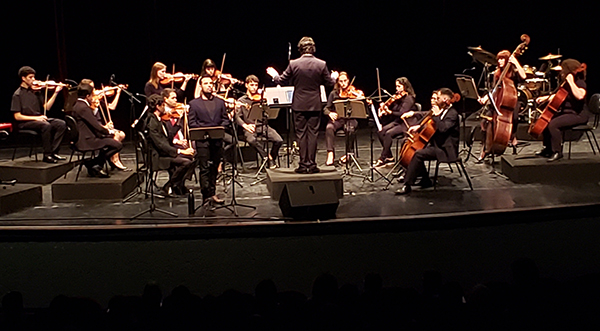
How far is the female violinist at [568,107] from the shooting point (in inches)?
307

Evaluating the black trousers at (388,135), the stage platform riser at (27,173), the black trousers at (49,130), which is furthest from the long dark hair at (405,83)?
the stage platform riser at (27,173)

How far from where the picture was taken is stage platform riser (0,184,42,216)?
22.8 feet

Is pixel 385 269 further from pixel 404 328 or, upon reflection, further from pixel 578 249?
pixel 404 328

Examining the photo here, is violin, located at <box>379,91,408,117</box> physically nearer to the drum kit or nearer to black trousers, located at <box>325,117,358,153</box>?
black trousers, located at <box>325,117,358,153</box>

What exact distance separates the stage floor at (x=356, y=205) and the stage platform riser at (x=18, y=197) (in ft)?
0.32

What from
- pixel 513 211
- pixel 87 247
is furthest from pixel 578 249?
pixel 87 247

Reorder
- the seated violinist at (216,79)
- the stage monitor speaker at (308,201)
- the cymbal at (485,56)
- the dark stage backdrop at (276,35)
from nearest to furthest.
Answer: the stage monitor speaker at (308,201)
the cymbal at (485,56)
the seated violinist at (216,79)
the dark stage backdrop at (276,35)

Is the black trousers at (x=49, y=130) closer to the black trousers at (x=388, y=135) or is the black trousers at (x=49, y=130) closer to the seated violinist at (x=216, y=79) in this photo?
the seated violinist at (x=216, y=79)

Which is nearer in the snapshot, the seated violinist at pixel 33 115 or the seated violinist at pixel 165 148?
the seated violinist at pixel 165 148

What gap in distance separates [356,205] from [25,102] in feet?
14.3

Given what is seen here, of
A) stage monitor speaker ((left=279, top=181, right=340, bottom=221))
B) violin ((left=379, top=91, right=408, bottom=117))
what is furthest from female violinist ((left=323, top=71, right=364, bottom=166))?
stage monitor speaker ((left=279, top=181, right=340, bottom=221))

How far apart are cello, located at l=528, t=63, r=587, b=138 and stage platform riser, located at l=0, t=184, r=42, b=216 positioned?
212 inches

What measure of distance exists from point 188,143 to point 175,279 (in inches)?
92.9

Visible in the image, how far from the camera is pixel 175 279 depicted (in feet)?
18.3
